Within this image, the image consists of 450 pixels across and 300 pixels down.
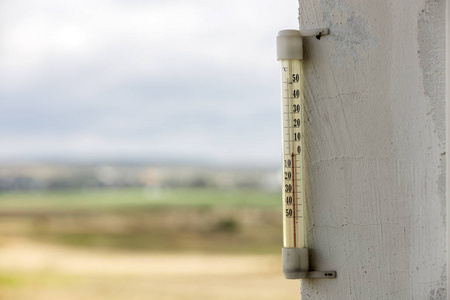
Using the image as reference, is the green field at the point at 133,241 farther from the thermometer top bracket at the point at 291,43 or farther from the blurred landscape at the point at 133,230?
the thermometer top bracket at the point at 291,43

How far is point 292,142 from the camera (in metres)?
1.08

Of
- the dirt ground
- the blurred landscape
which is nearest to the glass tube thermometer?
the dirt ground

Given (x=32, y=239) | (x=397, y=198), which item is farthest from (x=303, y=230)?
(x=32, y=239)

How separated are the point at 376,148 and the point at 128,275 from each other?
701 centimetres

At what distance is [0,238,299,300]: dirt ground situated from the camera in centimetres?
722

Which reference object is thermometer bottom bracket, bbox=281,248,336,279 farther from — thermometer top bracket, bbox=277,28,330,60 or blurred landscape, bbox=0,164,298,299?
blurred landscape, bbox=0,164,298,299

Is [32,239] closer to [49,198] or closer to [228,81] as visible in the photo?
[49,198]

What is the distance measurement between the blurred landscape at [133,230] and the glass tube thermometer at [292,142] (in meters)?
6.31

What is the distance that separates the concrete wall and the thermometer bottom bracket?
0.05ft

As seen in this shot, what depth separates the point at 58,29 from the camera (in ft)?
27.2

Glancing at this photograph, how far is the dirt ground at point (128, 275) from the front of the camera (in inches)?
284

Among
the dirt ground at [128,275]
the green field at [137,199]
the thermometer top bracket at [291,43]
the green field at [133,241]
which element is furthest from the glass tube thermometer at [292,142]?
the green field at [137,199]

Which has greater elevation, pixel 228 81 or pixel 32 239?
pixel 228 81

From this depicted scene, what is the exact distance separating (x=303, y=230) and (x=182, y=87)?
26.7ft
